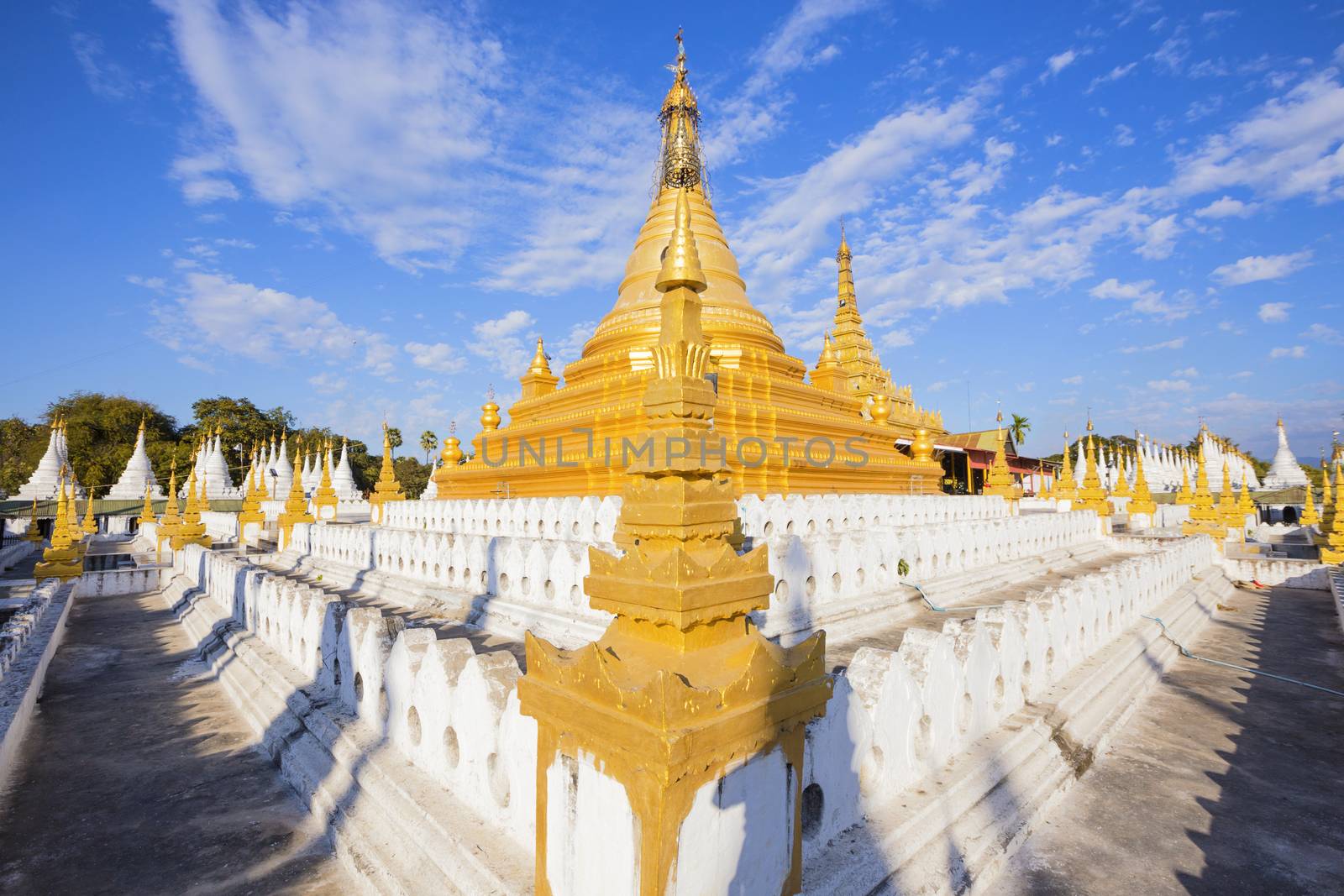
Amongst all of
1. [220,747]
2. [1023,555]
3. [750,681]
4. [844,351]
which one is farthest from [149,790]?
[844,351]

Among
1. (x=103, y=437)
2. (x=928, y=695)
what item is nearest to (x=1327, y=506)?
(x=928, y=695)

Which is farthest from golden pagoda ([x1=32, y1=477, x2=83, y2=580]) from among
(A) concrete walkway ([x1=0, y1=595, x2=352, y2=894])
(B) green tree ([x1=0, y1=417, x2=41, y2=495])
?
(B) green tree ([x1=0, y1=417, x2=41, y2=495])

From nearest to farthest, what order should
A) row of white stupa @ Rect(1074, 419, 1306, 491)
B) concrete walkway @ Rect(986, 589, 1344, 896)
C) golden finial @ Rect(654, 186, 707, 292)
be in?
golden finial @ Rect(654, 186, 707, 292) < concrete walkway @ Rect(986, 589, 1344, 896) < row of white stupa @ Rect(1074, 419, 1306, 491)

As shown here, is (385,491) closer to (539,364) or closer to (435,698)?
(539,364)

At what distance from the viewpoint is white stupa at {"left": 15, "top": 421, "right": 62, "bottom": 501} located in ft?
118

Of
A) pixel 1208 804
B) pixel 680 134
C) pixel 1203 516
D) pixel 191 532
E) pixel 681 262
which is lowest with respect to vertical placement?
pixel 1208 804

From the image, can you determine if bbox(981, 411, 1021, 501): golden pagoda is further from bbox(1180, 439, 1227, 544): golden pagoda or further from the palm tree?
the palm tree

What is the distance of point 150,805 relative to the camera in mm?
4191

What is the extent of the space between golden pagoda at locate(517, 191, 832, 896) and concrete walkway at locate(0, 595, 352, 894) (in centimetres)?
199

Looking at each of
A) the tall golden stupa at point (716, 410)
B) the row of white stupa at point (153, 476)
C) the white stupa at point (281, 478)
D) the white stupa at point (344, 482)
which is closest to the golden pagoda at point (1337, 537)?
the tall golden stupa at point (716, 410)

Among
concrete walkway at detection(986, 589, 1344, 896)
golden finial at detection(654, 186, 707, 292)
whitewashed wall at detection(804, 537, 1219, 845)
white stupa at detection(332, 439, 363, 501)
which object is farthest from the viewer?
white stupa at detection(332, 439, 363, 501)

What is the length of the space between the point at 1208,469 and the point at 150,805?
81.9 m

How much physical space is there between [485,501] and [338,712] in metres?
8.94

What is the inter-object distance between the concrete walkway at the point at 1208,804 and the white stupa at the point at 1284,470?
58.6 metres
